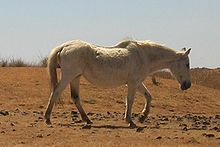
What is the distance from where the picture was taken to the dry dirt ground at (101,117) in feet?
38.8

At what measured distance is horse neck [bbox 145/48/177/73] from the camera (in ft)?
52.3

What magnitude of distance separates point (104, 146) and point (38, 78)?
16.4 m

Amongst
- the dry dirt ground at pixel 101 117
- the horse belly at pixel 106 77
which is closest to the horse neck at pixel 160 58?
the horse belly at pixel 106 77

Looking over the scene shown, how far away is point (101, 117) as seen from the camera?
17578 mm

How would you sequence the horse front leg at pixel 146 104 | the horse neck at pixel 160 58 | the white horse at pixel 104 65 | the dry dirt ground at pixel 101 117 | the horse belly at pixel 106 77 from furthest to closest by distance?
1. the horse front leg at pixel 146 104
2. the horse neck at pixel 160 58
3. the horse belly at pixel 106 77
4. the white horse at pixel 104 65
5. the dry dirt ground at pixel 101 117

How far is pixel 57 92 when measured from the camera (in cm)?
1471

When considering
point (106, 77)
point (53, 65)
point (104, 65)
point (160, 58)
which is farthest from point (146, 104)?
point (53, 65)

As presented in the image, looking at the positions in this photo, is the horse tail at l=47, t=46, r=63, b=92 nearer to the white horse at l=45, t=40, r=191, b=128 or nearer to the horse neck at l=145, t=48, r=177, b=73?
the white horse at l=45, t=40, r=191, b=128

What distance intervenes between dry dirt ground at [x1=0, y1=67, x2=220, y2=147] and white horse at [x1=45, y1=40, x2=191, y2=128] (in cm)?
97

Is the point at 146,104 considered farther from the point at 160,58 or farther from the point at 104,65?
the point at 104,65

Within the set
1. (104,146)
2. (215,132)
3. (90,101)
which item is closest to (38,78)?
(90,101)

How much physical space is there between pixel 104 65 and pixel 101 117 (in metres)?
3.00

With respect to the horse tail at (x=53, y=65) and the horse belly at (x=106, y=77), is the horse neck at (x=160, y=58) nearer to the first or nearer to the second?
the horse belly at (x=106, y=77)

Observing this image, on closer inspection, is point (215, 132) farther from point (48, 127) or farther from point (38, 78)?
point (38, 78)
